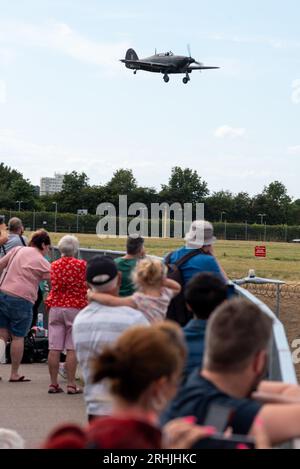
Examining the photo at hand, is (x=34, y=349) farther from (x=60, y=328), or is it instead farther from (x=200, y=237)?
(x=200, y=237)

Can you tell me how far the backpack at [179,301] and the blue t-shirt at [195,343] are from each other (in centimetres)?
264

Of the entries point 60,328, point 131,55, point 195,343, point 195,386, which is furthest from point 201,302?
point 131,55

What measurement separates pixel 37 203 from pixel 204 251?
496ft

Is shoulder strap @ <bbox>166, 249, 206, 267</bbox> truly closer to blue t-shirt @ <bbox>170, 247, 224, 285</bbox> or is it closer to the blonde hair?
blue t-shirt @ <bbox>170, 247, 224, 285</bbox>

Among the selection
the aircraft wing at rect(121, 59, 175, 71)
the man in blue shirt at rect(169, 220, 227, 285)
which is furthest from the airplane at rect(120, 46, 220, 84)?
the man in blue shirt at rect(169, 220, 227, 285)

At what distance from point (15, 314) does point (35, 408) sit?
6.10ft

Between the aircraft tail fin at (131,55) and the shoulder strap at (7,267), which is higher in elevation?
the aircraft tail fin at (131,55)

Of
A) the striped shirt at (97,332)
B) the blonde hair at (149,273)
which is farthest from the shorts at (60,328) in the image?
the striped shirt at (97,332)

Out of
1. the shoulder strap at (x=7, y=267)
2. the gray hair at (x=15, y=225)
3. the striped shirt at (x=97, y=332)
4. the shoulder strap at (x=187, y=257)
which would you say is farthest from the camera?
the gray hair at (x=15, y=225)

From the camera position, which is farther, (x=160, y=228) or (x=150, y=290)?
(x=160, y=228)

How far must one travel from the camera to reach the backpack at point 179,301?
7594mm

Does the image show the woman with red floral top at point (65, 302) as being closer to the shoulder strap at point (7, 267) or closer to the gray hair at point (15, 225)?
the shoulder strap at point (7, 267)

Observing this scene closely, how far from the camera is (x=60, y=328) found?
412 inches
